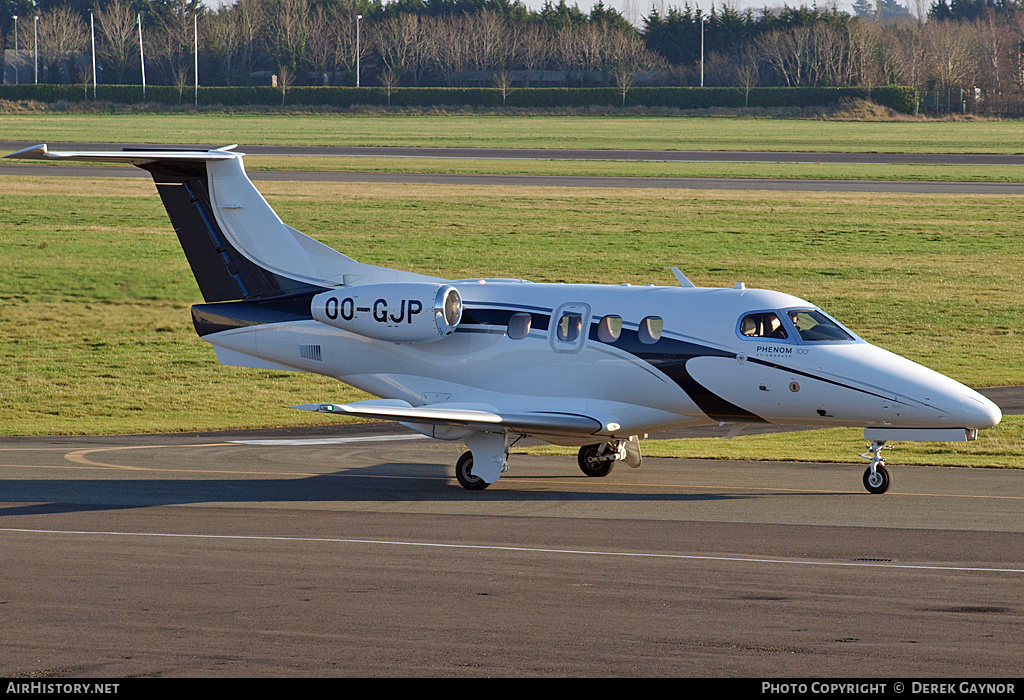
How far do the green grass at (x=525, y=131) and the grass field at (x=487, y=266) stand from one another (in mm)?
33487

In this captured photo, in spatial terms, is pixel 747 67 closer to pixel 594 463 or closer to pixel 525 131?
pixel 525 131

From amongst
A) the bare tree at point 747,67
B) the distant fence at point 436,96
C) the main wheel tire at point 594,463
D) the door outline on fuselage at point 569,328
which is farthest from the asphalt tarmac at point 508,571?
the bare tree at point 747,67

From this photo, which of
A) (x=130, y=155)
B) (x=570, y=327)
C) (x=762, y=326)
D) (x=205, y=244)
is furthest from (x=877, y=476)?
(x=130, y=155)

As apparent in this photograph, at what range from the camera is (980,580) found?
15070mm

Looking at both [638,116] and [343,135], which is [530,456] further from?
[638,116]

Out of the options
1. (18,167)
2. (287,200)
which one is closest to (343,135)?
(18,167)

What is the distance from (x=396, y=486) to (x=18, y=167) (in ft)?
228

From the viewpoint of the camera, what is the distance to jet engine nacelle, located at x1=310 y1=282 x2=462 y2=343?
22.6 m

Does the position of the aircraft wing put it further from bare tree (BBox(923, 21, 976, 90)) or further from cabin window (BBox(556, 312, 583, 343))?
bare tree (BBox(923, 21, 976, 90))

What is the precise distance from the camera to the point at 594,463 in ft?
76.7

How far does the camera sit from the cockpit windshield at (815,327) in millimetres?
20703

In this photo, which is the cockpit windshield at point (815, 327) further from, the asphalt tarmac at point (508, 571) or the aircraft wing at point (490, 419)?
the aircraft wing at point (490, 419)

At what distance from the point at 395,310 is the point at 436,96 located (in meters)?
139

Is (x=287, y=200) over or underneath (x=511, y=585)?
over
